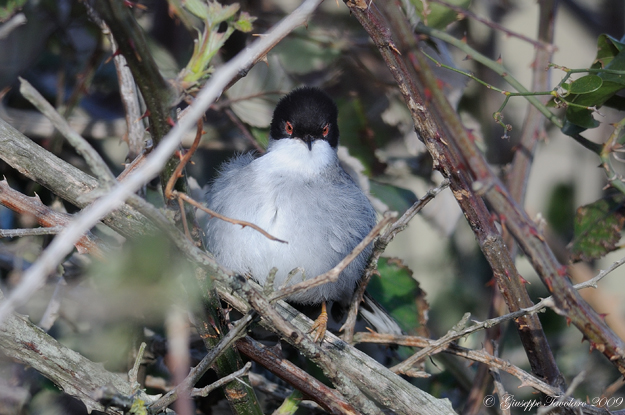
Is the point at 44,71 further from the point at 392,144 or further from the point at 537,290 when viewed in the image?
the point at 537,290

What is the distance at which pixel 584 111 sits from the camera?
7.46 feet

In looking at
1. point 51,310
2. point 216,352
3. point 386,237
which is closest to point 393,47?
point 386,237

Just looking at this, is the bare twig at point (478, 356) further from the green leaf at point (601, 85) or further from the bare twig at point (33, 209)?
the bare twig at point (33, 209)

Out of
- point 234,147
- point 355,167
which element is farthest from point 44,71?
point 355,167

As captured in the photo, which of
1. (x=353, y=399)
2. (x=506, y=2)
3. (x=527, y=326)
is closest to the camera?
(x=353, y=399)

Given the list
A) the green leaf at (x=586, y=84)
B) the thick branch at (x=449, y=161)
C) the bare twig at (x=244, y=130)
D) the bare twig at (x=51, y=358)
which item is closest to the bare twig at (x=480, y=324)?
the thick branch at (x=449, y=161)

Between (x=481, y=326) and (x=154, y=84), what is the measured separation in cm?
136

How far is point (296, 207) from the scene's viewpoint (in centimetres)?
258

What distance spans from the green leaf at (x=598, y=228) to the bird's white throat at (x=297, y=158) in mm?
1322

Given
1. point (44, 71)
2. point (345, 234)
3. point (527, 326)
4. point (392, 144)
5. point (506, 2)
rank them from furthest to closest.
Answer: point (506, 2) < point (392, 144) < point (44, 71) < point (345, 234) < point (527, 326)

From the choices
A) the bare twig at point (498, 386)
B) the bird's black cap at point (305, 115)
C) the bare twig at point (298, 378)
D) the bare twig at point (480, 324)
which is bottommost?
the bare twig at point (298, 378)

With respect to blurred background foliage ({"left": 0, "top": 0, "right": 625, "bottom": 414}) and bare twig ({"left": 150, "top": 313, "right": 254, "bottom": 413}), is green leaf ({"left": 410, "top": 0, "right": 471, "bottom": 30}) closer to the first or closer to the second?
blurred background foliage ({"left": 0, "top": 0, "right": 625, "bottom": 414})

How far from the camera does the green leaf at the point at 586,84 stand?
2.07 metres

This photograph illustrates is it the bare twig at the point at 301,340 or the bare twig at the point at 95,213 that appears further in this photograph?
the bare twig at the point at 301,340
